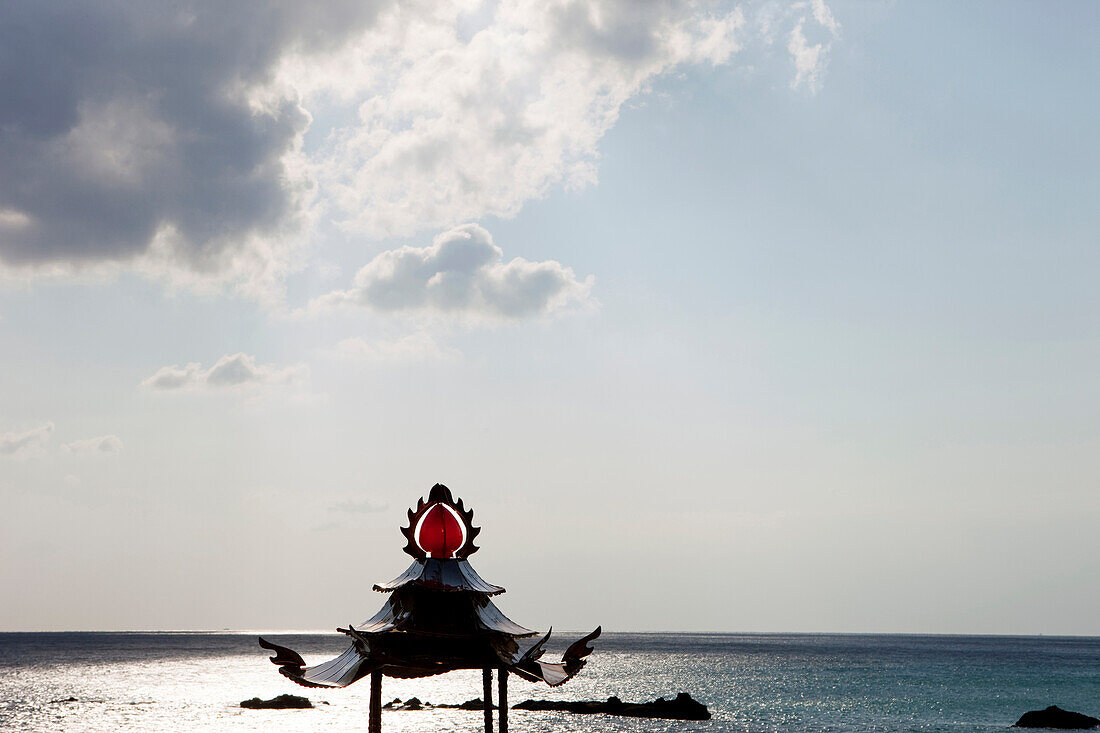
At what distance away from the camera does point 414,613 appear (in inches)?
632

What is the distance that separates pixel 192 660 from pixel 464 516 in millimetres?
141398

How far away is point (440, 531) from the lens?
16922 millimetres

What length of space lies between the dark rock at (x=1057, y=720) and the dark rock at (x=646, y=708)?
764 inches

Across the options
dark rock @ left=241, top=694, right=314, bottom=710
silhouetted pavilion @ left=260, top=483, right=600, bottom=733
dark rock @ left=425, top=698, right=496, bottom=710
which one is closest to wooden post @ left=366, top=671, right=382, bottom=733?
silhouetted pavilion @ left=260, top=483, right=600, bottom=733

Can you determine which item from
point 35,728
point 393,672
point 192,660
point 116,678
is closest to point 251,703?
point 35,728

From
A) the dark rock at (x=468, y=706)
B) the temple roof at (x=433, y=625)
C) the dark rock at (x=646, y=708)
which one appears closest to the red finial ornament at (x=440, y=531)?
the temple roof at (x=433, y=625)

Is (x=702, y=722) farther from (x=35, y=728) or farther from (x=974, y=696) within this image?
(x=35, y=728)

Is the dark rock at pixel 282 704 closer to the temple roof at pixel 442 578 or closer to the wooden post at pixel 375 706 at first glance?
the wooden post at pixel 375 706

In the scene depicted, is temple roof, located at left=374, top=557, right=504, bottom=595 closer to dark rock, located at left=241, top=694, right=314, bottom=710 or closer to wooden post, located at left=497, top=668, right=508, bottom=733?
wooden post, located at left=497, top=668, right=508, bottom=733

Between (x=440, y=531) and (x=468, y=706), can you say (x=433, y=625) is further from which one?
(x=468, y=706)

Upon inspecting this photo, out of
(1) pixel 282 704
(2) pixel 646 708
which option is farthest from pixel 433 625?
(1) pixel 282 704

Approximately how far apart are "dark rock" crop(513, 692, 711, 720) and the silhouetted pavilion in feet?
145

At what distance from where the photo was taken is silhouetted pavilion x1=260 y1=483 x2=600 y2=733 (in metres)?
15.9

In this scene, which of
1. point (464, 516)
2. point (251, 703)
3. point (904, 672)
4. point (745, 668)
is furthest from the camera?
point (745, 668)
